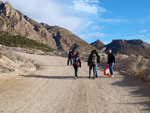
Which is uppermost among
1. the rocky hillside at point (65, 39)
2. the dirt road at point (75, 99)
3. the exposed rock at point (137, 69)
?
the rocky hillside at point (65, 39)

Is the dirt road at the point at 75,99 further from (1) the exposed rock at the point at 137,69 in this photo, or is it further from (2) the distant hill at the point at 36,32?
(2) the distant hill at the point at 36,32

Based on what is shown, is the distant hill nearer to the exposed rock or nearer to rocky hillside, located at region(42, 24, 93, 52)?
rocky hillside, located at region(42, 24, 93, 52)

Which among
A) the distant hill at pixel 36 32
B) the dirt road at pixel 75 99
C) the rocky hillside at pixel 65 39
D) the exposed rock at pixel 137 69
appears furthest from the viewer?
the rocky hillside at pixel 65 39

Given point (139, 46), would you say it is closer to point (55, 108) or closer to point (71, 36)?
point (71, 36)

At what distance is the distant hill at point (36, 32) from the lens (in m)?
99.5

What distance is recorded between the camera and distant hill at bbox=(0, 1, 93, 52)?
99.5m

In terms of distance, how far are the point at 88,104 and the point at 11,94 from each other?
339 cm

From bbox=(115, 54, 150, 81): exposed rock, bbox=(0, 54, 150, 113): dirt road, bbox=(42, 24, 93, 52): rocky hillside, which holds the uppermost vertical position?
bbox=(42, 24, 93, 52): rocky hillside

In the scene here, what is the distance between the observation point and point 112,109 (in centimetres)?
499

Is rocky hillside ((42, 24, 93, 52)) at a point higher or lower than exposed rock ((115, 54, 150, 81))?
higher

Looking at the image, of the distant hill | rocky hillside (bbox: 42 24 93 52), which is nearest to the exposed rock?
the distant hill

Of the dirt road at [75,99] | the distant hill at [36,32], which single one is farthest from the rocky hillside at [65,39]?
the dirt road at [75,99]

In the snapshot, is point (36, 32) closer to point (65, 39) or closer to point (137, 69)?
point (65, 39)

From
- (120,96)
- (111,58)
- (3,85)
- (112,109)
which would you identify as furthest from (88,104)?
(111,58)
